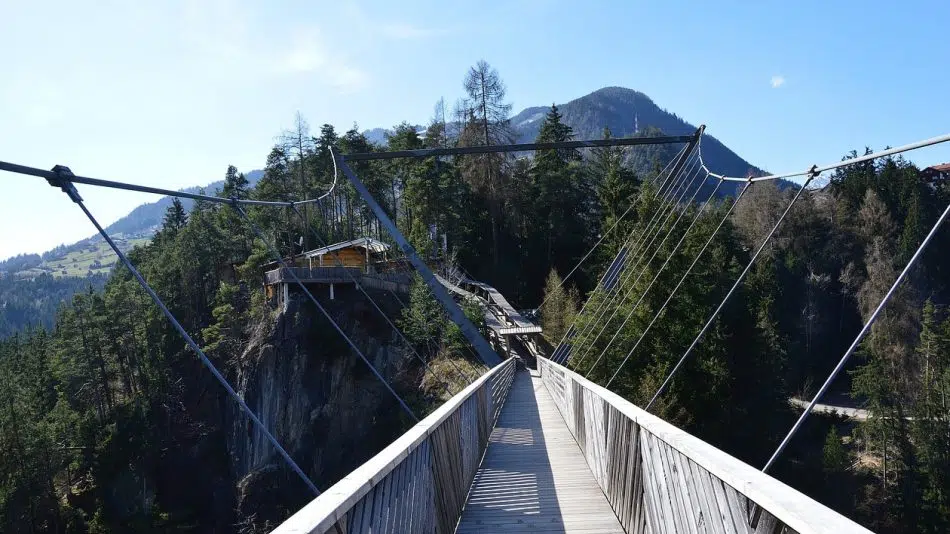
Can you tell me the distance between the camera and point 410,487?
3115mm

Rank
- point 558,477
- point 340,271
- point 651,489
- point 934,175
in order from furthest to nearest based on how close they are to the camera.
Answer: point 934,175
point 340,271
point 558,477
point 651,489

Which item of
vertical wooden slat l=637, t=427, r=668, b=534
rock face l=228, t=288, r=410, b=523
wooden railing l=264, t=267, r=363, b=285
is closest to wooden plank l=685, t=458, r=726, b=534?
vertical wooden slat l=637, t=427, r=668, b=534

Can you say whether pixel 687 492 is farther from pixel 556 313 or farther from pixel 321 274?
pixel 321 274

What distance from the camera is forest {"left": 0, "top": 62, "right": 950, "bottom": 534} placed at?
26.8 metres

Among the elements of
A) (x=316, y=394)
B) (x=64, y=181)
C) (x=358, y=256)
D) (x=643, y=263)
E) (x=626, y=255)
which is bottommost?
(x=316, y=394)

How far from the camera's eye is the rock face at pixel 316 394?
3031 cm

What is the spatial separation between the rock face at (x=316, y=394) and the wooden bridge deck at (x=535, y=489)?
2191 cm

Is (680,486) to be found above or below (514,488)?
above

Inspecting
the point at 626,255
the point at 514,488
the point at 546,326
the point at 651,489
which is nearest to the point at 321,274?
the point at 546,326

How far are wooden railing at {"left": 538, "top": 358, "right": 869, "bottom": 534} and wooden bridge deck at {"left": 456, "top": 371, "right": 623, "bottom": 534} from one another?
215 mm

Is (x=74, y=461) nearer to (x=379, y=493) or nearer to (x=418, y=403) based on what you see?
(x=418, y=403)

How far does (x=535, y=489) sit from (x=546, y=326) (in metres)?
24.0

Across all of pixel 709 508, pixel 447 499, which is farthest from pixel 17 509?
pixel 709 508

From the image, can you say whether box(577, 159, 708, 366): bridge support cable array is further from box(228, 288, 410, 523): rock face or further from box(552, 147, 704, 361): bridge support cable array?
box(228, 288, 410, 523): rock face
